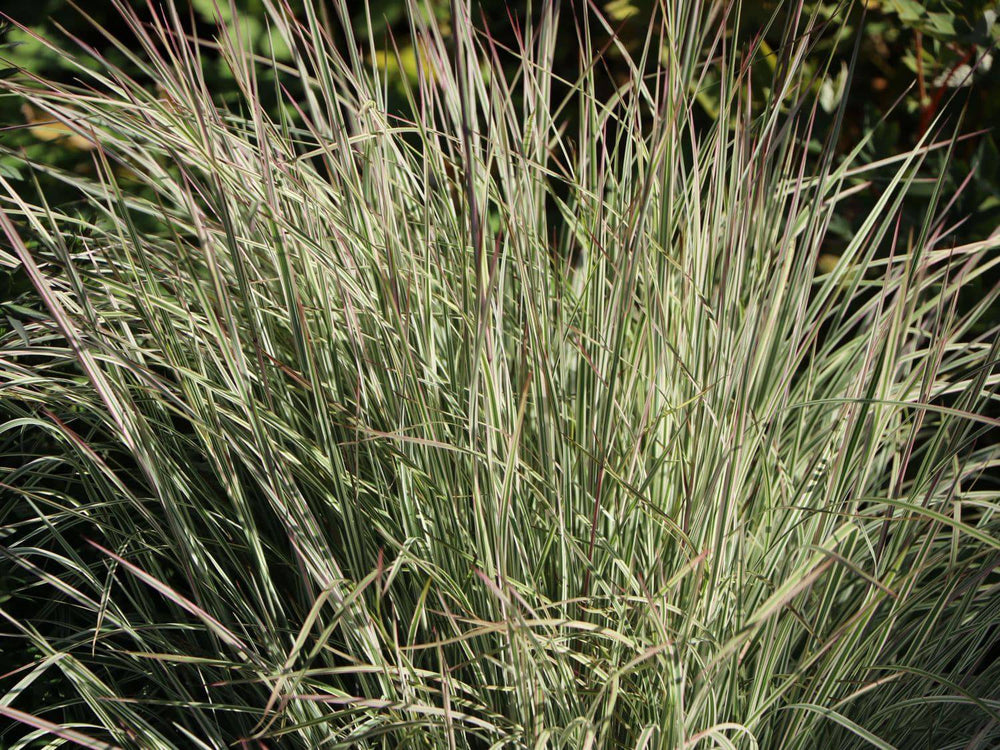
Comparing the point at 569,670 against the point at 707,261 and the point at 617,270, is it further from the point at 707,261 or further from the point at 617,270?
the point at 707,261

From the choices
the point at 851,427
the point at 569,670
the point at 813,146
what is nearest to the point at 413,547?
the point at 569,670

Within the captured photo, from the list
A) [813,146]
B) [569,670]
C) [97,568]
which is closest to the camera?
[569,670]

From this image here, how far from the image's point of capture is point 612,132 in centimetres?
225

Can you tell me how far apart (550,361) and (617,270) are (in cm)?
16

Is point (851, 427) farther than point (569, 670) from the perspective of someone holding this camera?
Yes

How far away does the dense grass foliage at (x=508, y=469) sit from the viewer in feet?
3.24

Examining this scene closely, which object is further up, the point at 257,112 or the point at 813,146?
the point at 257,112

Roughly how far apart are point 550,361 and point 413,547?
1.03 ft

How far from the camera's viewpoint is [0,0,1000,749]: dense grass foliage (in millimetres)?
989

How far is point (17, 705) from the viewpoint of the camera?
1369 mm

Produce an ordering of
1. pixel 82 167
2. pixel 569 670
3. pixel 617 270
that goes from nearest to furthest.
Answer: pixel 569 670 < pixel 617 270 < pixel 82 167

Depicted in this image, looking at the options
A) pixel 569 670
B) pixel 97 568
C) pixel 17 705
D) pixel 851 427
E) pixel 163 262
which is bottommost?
pixel 17 705

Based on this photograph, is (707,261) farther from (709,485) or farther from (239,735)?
(239,735)

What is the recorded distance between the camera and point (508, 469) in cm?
91
